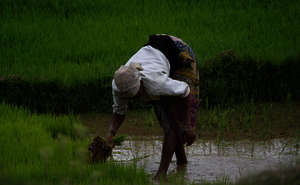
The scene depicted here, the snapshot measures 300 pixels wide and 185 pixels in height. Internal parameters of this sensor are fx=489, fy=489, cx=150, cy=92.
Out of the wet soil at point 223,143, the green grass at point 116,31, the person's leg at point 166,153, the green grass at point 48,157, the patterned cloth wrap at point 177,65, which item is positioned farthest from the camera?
the green grass at point 116,31

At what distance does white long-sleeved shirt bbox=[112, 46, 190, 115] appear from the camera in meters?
3.87

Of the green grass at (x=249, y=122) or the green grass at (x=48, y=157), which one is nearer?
the green grass at (x=48, y=157)

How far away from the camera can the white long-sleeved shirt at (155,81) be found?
3873 mm

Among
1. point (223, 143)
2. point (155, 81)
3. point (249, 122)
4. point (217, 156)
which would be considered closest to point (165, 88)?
point (155, 81)

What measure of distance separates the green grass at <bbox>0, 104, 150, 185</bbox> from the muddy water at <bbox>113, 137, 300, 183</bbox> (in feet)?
1.77

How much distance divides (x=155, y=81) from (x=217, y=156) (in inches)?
64.7

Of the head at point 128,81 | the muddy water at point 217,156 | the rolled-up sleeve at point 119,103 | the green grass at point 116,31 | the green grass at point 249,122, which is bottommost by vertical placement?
the muddy water at point 217,156

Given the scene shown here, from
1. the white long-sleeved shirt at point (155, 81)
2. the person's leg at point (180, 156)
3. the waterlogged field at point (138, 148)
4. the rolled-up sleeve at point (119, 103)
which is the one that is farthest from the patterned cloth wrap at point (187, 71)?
the waterlogged field at point (138, 148)

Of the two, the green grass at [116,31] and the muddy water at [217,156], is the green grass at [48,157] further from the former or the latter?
the green grass at [116,31]

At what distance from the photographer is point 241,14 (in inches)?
390

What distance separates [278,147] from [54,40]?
486 cm

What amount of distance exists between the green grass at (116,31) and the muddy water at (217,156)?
1.96m

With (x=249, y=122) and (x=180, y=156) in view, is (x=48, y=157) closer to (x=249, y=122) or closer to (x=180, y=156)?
(x=180, y=156)

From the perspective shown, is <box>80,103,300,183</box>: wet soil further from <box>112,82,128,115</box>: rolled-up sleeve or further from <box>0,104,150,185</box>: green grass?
<box>112,82,128,115</box>: rolled-up sleeve
